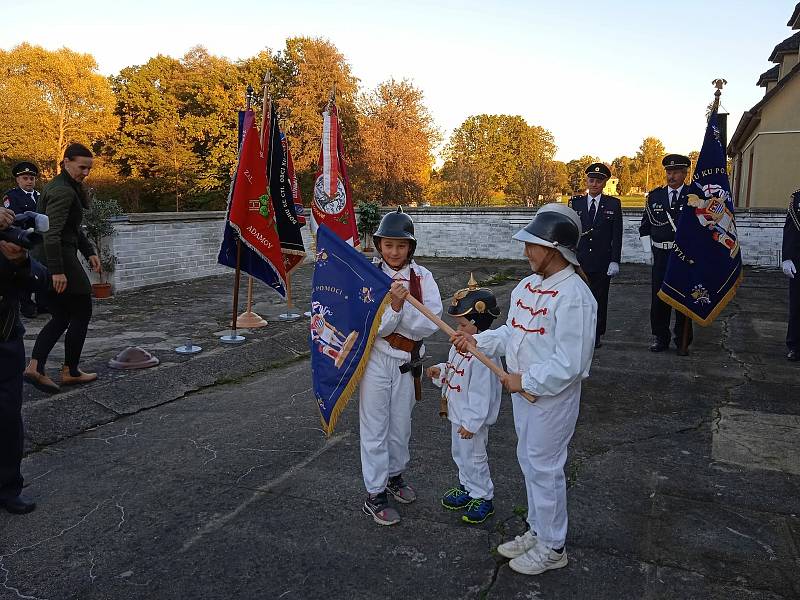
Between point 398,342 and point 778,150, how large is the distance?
70.0ft

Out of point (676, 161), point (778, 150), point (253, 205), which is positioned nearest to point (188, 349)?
point (253, 205)

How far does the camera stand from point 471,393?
336 centimetres

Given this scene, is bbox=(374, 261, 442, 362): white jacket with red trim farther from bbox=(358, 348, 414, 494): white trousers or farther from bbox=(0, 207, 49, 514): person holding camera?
bbox=(0, 207, 49, 514): person holding camera

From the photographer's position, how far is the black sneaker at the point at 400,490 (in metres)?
3.66

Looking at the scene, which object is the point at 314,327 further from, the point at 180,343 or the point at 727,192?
the point at 727,192

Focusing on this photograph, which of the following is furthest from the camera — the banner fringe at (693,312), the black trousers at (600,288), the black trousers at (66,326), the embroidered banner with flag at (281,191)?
the embroidered banner with flag at (281,191)

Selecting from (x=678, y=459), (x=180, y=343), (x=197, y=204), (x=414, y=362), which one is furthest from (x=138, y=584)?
(x=197, y=204)

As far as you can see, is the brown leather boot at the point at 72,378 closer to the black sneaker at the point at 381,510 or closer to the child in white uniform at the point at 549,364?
the black sneaker at the point at 381,510

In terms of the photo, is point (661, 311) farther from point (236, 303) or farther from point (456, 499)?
point (236, 303)

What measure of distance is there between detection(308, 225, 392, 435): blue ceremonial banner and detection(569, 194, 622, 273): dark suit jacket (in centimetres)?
476

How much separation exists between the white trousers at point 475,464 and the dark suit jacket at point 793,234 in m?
5.79

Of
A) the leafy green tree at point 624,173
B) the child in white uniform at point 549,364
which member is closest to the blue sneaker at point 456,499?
the child in white uniform at point 549,364

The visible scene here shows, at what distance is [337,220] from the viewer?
965 centimetres

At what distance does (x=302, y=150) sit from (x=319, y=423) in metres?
31.9
